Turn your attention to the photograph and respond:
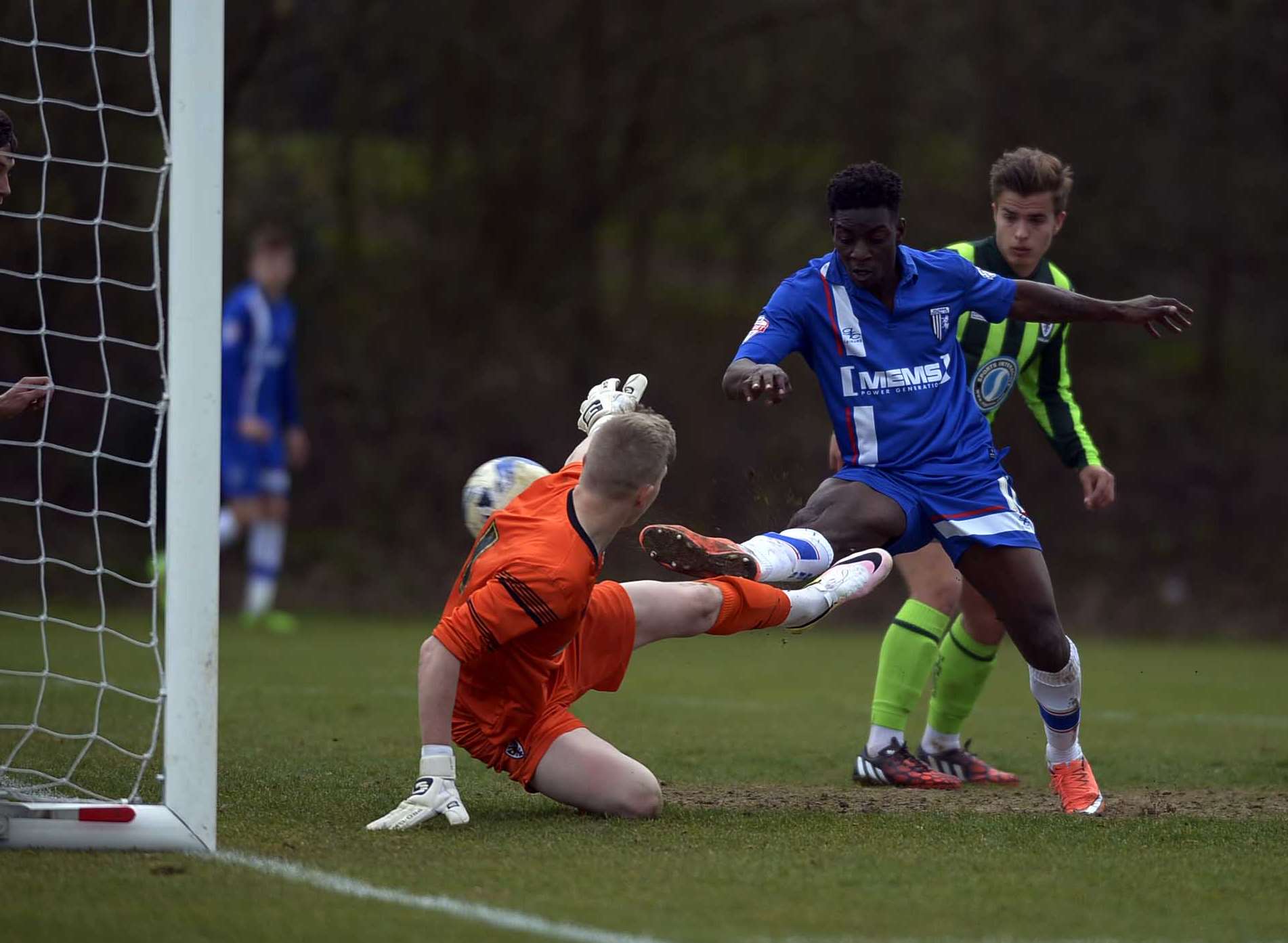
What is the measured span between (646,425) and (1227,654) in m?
7.93

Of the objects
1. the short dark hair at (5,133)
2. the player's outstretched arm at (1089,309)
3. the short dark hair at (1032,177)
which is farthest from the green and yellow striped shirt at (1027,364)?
the short dark hair at (5,133)

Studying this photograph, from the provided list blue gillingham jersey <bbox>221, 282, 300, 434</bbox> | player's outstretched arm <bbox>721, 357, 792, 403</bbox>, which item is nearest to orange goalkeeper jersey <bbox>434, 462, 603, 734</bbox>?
player's outstretched arm <bbox>721, 357, 792, 403</bbox>

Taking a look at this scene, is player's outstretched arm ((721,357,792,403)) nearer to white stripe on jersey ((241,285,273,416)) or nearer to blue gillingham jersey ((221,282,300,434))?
blue gillingham jersey ((221,282,300,434))

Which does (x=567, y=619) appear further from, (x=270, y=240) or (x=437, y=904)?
(x=270, y=240)

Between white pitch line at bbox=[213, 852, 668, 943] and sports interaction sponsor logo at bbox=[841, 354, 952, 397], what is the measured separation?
2019 millimetres

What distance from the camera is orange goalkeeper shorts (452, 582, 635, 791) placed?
416 cm

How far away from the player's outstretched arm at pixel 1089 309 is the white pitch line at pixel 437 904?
2.48 metres

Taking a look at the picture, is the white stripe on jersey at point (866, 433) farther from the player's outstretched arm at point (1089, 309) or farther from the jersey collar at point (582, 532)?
the jersey collar at point (582, 532)

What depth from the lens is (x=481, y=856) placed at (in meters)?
3.52

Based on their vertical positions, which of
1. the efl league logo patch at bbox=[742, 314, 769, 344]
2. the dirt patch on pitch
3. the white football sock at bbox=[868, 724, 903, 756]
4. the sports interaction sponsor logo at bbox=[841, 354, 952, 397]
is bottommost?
the dirt patch on pitch

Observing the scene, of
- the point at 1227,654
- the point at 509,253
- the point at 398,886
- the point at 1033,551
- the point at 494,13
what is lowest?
the point at 1227,654

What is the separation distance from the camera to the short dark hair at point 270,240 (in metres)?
11.3

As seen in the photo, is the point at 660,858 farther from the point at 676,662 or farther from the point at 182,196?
the point at 676,662

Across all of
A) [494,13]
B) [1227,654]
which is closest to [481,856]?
[1227,654]
